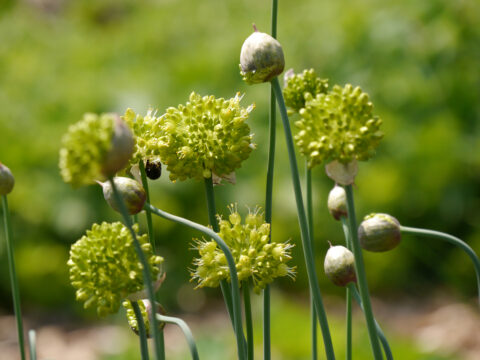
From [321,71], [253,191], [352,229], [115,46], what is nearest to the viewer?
[352,229]

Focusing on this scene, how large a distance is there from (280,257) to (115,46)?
395 centimetres

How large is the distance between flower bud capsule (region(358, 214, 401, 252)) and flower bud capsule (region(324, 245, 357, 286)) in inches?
1.0

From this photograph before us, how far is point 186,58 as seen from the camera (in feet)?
12.0

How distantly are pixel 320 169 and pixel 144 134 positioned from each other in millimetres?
2327

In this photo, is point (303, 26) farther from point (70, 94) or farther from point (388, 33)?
point (70, 94)

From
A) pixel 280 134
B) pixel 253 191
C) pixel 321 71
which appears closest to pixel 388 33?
pixel 321 71

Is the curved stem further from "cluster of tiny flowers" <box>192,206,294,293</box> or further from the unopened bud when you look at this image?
the unopened bud

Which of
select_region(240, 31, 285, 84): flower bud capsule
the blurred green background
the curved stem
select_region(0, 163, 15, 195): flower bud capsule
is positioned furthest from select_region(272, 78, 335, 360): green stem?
the blurred green background

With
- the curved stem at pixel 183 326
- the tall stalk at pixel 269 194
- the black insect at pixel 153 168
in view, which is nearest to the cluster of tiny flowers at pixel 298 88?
the tall stalk at pixel 269 194

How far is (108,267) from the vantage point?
52 centimetres

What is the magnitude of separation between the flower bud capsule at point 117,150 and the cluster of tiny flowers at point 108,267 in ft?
0.31

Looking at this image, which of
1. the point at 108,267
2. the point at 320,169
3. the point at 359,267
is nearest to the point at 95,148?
the point at 108,267

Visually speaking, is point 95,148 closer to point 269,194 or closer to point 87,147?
point 87,147

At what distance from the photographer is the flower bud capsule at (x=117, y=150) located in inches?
16.9
